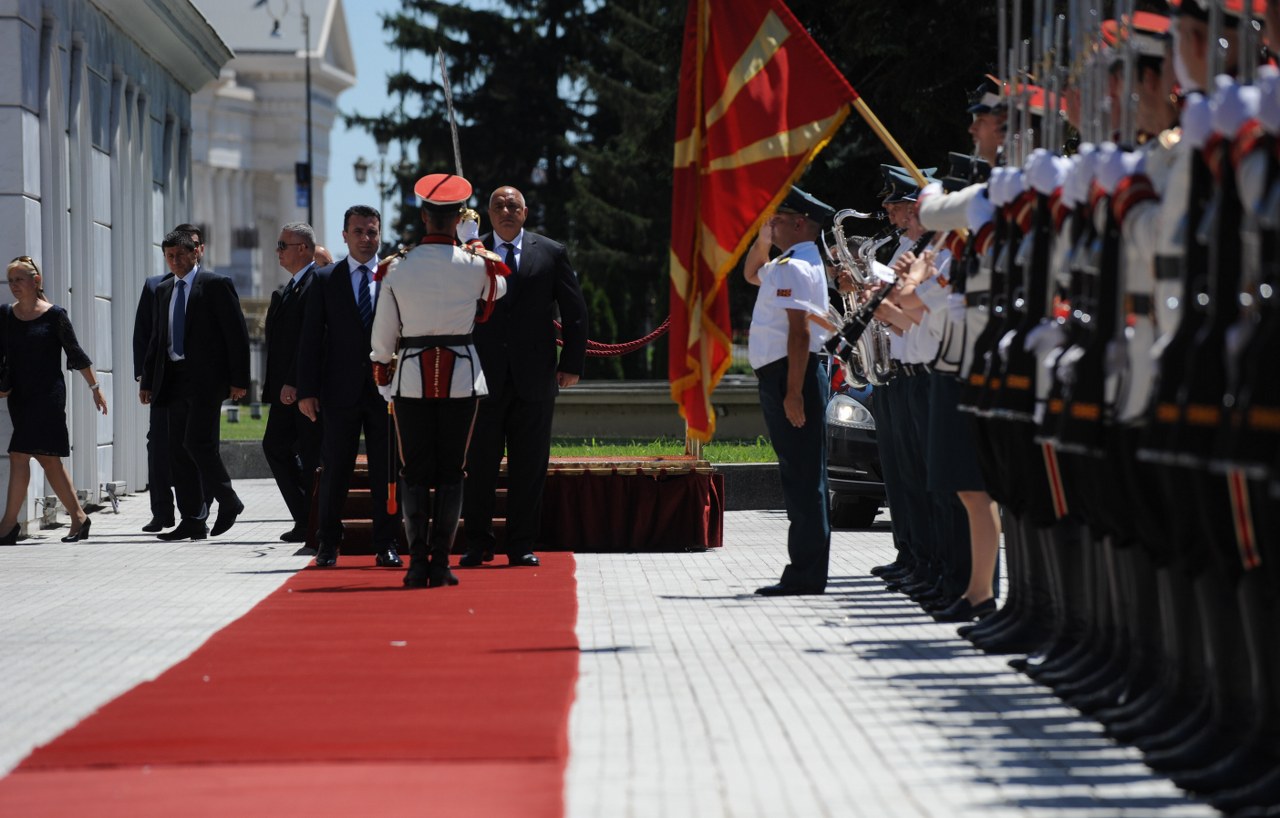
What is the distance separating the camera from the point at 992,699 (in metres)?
7.55

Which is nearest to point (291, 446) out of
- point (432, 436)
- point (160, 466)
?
point (160, 466)

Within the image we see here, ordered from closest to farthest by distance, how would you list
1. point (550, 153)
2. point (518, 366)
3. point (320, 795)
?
point (320, 795) → point (518, 366) → point (550, 153)

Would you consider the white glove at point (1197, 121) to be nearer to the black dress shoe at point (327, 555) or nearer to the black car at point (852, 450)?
the black dress shoe at point (327, 555)

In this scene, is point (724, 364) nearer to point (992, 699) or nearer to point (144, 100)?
point (992, 699)

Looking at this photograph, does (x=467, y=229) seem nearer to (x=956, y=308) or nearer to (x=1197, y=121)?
(x=956, y=308)

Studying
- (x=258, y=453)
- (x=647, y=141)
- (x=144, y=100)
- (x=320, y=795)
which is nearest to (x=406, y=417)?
(x=320, y=795)

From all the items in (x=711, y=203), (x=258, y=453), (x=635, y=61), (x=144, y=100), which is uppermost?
(x=635, y=61)

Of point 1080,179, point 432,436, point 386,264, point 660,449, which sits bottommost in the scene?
point 660,449

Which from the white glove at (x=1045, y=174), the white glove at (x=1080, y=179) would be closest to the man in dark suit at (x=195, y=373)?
the white glove at (x=1045, y=174)

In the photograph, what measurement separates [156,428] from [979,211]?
9391 millimetres

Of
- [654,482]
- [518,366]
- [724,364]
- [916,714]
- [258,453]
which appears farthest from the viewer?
[258,453]

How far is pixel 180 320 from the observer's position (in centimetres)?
1578

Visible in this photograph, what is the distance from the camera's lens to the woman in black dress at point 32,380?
588 inches

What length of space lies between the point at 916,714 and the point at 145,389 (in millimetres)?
9815
